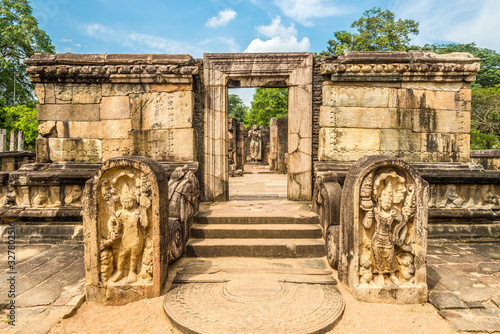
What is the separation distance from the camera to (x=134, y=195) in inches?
120

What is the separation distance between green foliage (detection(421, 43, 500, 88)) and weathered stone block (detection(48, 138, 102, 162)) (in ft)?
91.5

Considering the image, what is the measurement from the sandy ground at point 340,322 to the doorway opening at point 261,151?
359 cm

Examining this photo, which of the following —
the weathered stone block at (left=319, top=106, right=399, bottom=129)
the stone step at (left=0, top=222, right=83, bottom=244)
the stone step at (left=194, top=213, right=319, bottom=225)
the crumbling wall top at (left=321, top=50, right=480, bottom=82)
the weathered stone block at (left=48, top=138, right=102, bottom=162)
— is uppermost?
the crumbling wall top at (left=321, top=50, right=480, bottom=82)

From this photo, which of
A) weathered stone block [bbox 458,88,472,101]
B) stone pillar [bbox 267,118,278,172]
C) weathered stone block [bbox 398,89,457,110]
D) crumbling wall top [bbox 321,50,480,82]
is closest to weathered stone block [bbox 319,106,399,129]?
weathered stone block [bbox 398,89,457,110]

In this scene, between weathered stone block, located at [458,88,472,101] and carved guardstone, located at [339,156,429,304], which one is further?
weathered stone block, located at [458,88,472,101]

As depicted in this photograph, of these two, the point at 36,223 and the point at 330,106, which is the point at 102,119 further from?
the point at 330,106

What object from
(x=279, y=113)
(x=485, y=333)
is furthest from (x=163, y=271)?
(x=279, y=113)

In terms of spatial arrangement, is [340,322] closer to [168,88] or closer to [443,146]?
[443,146]

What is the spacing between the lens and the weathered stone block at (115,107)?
227 inches

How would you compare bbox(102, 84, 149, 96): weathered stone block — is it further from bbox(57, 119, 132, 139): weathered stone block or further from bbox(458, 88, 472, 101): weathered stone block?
bbox(458, 88, 472, 101): weathered stone block

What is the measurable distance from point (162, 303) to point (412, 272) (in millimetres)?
2572

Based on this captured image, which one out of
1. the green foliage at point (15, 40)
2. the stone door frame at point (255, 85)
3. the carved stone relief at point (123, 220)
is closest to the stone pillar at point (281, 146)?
the stone door frame at point (255, 85)

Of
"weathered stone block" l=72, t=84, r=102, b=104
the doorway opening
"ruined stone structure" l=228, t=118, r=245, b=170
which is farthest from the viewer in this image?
"ruined stone structure" l=228, t=118, r=245, b=170

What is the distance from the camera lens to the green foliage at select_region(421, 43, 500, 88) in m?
25.6
